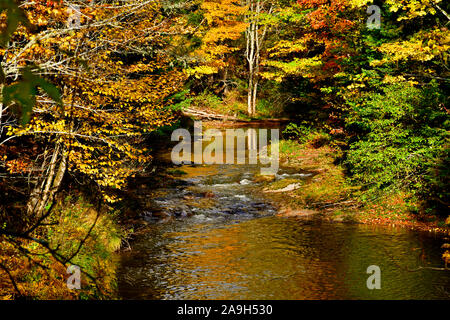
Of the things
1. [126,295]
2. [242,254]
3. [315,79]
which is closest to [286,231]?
[242,254]

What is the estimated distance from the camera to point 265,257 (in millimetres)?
10867

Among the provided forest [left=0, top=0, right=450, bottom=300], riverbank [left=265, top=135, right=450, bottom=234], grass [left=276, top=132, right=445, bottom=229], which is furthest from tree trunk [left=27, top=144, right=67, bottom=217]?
grass [left=276, top=132, right=445, bottom=229]

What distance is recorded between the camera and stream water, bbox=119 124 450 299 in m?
8.91

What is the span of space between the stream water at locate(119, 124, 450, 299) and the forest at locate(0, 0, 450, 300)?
0.58 m

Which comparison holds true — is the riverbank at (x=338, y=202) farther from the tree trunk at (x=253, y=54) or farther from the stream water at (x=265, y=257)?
the tree trunk at (x=253, y=54)

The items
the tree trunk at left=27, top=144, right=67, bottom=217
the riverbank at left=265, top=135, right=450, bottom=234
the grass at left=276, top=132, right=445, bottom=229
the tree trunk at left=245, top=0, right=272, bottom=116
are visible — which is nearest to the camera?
the tree trunk at left=27, top=144, right=67, bottom=217

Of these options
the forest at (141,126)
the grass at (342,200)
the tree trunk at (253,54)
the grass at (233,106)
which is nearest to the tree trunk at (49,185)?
the forest at (141,126)

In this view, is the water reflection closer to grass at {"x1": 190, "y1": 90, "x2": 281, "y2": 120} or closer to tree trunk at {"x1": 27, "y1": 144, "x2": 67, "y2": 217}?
tree trunk at {"x1": 27, "y1": 144, "x2": 67, "y2": 217}

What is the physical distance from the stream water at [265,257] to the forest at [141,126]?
58 centimetres

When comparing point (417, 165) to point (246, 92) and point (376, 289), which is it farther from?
point (246, 92)

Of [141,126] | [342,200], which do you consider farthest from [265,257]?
[141,126]

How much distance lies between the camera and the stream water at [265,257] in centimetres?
891

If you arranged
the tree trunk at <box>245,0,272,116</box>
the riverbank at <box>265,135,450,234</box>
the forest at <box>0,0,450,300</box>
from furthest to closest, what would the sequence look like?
the tree trunk at <box>245,0,272,116</box>
the riverbank at <box>265,135,450,234</box>
the forest at <box>0,0,450,300</box>

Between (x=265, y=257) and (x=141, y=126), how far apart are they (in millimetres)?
7623
